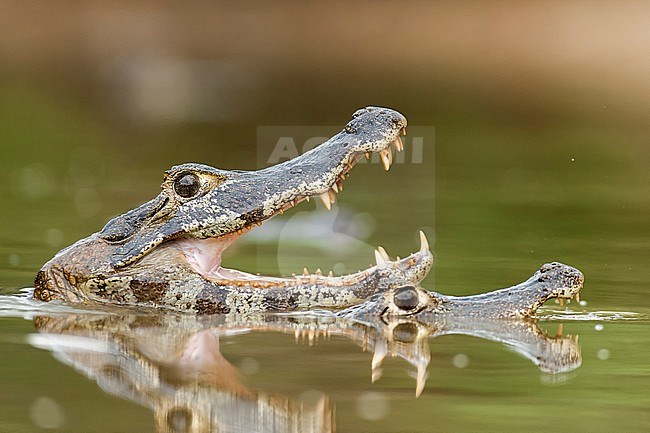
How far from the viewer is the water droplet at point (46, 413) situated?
7.67m

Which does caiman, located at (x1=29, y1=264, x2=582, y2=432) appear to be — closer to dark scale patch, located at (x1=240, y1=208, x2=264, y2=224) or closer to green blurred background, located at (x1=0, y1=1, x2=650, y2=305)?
dark scale patch, located at (x1=240, y1=208, x2=264, y2=224)

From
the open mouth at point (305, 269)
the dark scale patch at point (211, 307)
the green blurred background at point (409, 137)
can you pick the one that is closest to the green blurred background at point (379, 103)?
the green blurred background at point (409, 137)

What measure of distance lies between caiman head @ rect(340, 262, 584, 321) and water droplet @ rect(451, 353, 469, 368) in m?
1.09

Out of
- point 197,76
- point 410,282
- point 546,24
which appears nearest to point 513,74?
point 546,24

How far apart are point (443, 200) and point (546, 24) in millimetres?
16163

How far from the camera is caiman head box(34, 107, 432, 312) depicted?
10586mm

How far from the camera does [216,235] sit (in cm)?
1069

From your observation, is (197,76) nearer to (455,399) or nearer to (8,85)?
(8,85)

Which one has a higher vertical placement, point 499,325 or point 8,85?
point 8,85

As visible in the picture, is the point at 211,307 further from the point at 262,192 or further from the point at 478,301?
the point at 478,301

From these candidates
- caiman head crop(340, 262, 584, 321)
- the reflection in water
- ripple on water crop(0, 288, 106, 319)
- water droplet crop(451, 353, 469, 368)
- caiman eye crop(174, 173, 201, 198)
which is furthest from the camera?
ripple on water crop(0, 288, 106, 319)

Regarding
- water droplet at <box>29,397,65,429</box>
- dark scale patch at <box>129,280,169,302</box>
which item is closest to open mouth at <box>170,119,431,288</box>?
dark scale patch at <box>129,280,169,302</box>

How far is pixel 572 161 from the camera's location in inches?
874

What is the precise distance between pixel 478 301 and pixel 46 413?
3.56 metres
